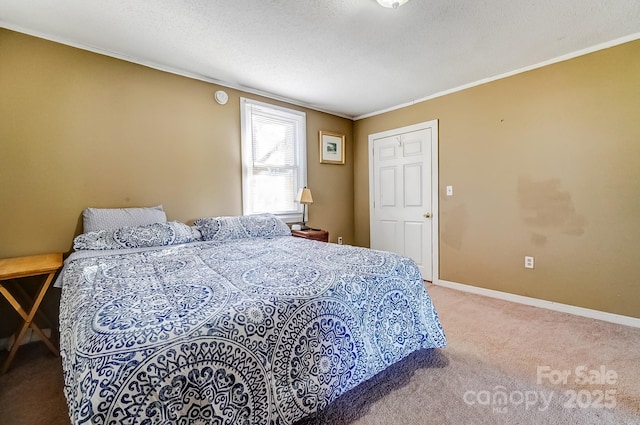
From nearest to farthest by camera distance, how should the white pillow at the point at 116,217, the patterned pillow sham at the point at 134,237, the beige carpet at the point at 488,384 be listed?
the beige carpet at the point at 488,384 → the patterned pillow sham at the point at 134,237 → the white pillow at the point at 116,217

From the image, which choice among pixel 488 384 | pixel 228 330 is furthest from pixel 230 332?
pixel 488 384

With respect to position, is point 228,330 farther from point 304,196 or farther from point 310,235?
point 304,196

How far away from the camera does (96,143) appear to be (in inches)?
95.2

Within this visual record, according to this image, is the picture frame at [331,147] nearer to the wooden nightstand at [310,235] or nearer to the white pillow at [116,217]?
the wooden nightstand at [310,235]

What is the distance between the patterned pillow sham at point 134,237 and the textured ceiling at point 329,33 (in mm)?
1523

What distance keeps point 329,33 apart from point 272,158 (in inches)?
67.0

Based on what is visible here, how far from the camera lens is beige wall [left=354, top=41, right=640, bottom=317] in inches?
93.5

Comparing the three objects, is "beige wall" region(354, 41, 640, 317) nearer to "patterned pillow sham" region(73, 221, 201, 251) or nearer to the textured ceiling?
the textured ceiling

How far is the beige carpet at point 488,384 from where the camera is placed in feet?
4.62

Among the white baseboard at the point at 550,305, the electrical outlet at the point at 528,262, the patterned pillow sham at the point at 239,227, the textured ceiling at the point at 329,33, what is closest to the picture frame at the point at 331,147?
the textured ceiling at the point at 329,33

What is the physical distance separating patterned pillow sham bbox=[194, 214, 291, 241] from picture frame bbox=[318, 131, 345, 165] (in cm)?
149

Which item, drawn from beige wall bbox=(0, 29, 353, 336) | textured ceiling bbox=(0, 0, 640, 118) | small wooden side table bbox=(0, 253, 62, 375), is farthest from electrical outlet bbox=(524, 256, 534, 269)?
small wooden side table bbox=(0, 253, 62, 375)

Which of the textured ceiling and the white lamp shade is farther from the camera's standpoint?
the white lamp shade

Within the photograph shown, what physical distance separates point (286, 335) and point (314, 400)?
0.33 meters
